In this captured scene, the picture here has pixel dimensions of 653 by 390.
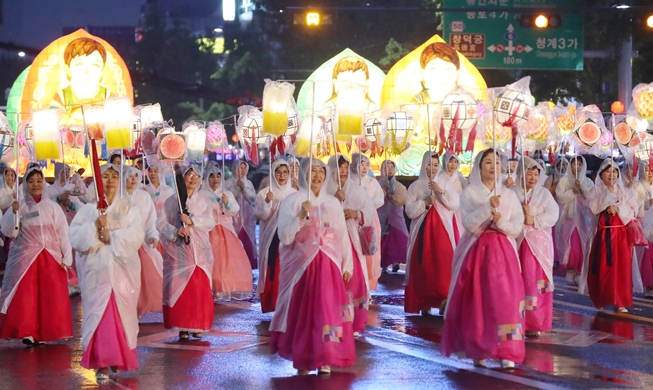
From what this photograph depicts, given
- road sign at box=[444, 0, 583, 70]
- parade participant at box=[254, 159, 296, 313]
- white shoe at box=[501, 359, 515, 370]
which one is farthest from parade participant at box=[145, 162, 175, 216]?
road sign at box=[444, 0, 583, 70]

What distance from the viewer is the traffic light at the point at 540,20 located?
807 inches

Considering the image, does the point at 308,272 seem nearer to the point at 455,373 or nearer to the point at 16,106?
the point at 455,373

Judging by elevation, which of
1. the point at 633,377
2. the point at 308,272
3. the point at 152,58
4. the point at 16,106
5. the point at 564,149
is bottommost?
the point at 633,377

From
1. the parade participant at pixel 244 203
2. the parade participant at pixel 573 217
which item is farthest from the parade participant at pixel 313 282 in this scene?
the parade participant at pixel 244 203

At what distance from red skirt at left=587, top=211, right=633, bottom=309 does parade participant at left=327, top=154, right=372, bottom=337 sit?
308 cm

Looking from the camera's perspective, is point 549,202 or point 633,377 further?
point 549,202

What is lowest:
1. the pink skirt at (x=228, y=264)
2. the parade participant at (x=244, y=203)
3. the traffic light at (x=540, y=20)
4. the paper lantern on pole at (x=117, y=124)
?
the pink skirt at (x=228, y=264)

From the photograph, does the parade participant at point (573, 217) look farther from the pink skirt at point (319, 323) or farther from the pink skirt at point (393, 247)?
the pink skirt at point (319, 323)

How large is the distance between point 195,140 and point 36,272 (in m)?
3.42

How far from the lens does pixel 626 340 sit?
10492mm

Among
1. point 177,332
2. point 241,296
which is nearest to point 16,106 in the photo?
point 241,296

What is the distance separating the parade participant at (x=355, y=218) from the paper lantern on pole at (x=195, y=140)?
9.78ft

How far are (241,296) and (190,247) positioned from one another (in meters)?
3.65

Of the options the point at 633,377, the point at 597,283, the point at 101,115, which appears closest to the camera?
the point at 633,377
